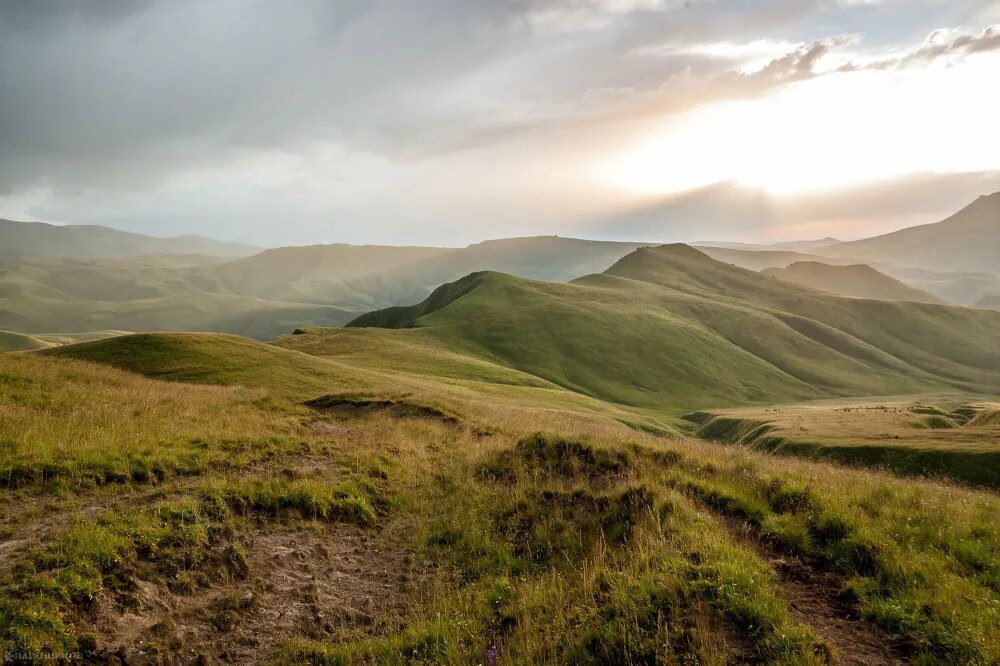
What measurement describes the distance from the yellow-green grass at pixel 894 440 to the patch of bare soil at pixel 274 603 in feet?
87.1

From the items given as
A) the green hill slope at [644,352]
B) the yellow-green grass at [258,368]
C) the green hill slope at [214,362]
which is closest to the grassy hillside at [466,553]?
the yellow-green grass at [258,368]

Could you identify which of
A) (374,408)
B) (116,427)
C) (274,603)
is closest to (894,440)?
(374,408)

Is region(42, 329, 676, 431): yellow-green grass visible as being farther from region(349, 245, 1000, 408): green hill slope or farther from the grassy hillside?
region(349, 245, 1000, 408): green hill slope

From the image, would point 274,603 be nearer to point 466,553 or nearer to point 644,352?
point 466,553

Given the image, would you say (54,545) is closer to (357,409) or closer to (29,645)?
(29,645)

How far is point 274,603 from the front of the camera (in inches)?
408

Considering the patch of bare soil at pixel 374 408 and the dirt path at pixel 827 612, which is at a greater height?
the dirt path at pixel 827 612

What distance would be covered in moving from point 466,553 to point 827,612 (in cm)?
774

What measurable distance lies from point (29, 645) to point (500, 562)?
848 cm

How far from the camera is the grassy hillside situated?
26.7ft

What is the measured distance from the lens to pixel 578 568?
10.9 meters

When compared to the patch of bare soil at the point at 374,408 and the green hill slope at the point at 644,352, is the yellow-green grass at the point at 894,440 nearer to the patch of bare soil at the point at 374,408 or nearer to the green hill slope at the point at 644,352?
the patch of bare soil at the point at 374,408

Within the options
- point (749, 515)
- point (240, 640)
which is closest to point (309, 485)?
point (240, 640)

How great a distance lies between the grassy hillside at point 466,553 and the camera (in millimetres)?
8141
